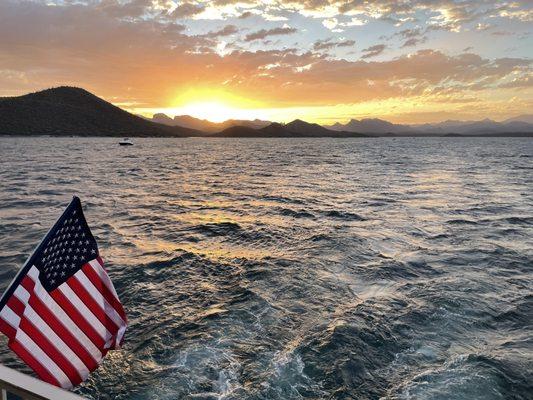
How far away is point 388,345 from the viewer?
32.8ft

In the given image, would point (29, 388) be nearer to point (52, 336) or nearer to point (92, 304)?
point (52, 336)

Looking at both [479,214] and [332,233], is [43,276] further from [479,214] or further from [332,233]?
[479,214]

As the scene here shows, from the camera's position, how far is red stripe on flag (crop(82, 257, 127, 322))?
5.50 meters

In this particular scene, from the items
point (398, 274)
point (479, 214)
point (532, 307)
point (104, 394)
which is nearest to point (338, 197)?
point (479, 214)

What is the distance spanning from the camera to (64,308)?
5.14 metres

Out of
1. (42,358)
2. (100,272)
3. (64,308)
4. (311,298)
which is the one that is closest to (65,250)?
(100,272)

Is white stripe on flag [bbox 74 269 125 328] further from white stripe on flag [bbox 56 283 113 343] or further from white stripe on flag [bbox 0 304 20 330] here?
white stripe on flag [bbox 0 304 20 330]

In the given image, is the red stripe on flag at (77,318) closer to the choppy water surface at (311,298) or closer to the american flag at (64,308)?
the american flag at (64,308)

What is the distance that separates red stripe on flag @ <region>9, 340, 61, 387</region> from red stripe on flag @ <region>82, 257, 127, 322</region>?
114 centimetres

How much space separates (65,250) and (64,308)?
756 mm

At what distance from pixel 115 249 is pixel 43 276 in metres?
13.1

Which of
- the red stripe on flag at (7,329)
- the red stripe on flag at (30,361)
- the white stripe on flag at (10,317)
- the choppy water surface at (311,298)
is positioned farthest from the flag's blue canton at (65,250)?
the choppy water surface at (311,298)

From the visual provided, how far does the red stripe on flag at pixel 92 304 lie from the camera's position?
17.4 ft

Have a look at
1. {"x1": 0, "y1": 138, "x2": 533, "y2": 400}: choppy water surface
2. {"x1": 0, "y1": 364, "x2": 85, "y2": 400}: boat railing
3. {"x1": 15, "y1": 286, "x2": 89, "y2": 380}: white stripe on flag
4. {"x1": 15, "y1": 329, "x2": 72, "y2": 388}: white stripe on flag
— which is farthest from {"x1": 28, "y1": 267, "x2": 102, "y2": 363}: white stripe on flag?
{"x1": 0, "y1": 138, "x2": 533, "y2": 400}: choppy water surface
